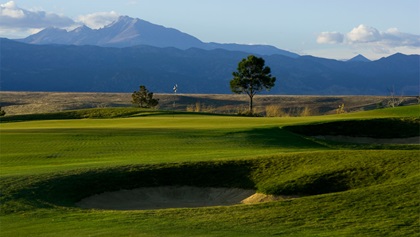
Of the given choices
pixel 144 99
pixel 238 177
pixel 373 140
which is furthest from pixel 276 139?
pixel 144 99

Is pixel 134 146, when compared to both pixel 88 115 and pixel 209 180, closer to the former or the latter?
pixel 209 180

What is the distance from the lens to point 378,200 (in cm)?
1795

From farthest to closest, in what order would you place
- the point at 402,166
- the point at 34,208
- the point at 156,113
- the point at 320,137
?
the point at 156,113 < the point at 320,137 < the point at 402,166 < the point at 34,208

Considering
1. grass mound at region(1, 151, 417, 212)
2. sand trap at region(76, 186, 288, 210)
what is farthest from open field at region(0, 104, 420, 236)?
sand trap at region(76, 186, 288, 210)

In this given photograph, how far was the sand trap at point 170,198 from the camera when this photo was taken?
21766 mm

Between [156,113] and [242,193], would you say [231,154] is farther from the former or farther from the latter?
[156,113]

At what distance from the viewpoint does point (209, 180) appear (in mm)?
23938

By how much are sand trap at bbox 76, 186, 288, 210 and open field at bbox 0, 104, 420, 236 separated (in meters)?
0.25

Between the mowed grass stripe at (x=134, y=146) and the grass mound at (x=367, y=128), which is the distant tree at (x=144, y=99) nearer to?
the mowed grass stripe at (x=134, y=146)

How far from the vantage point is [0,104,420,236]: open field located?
16.3 meters

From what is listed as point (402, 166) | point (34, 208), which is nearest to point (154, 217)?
point (34, 208)

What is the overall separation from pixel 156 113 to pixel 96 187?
39.4 m

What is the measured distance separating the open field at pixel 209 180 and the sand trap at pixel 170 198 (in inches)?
10.0

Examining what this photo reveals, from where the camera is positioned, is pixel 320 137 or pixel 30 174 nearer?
pixel 30 174
